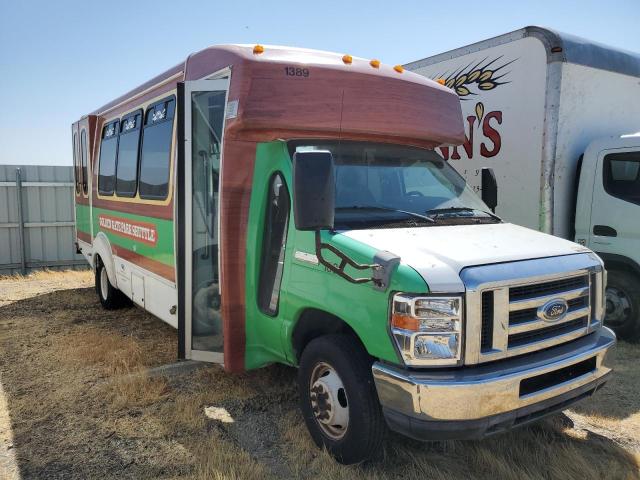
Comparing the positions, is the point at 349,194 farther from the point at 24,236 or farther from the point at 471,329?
the point at 24,236

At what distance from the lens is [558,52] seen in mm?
5895

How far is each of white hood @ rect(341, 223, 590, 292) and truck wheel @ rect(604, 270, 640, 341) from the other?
286 cm

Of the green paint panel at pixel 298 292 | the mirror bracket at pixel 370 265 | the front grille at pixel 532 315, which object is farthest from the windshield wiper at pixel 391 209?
Result: the front grille at pixel 532 315

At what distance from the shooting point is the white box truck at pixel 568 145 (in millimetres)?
5941

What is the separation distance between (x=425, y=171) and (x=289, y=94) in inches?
49.0

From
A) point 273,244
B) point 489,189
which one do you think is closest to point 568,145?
point 489,189

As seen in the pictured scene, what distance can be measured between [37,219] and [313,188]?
11.3 m

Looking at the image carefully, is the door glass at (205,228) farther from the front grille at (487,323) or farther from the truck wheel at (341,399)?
the front grille at (487,323)

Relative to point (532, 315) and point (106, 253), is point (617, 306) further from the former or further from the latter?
point (106, 253)

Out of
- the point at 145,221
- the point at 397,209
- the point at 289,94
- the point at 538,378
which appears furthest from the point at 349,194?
the point at 145,221

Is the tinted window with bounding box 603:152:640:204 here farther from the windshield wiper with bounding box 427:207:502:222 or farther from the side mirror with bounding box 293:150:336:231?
the side mirror with bounding box 293:150:336:231

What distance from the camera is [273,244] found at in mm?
3943

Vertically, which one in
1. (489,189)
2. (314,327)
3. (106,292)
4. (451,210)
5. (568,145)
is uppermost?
(568,145)

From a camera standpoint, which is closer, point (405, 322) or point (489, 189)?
point (405, 322)
